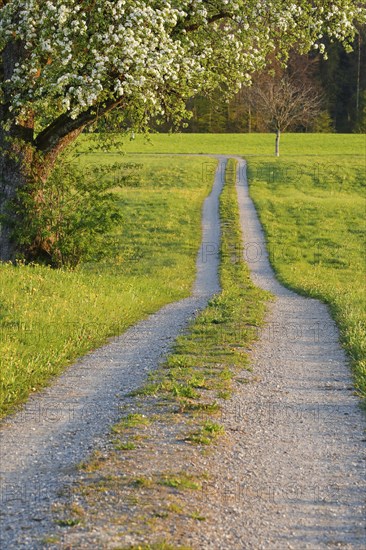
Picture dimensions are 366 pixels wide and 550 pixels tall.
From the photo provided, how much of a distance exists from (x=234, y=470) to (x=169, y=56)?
486 inches

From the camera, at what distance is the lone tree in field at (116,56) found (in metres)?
17.0

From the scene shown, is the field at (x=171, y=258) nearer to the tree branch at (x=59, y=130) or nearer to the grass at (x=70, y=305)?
the grass at (x=70, y=305)

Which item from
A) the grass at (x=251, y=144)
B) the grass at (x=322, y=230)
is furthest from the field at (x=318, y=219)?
the grass at (x=251, y=144)

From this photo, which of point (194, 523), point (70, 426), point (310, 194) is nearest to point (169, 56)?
point (70, 426)

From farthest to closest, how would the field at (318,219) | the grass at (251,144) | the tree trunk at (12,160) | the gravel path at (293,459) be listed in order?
the grass at (251,144)
the tree trunk at (12,160)
the field at (318,219)
the gravel path at (293,459)

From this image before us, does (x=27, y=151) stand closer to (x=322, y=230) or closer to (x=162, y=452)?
(x=162, y=452)

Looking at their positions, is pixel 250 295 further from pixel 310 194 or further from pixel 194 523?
pixel 310 194

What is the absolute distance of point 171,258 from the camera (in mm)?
31578

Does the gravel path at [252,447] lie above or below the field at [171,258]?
below

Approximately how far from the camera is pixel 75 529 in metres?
5.95

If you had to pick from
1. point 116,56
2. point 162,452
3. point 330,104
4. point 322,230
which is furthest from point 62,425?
point 330,104

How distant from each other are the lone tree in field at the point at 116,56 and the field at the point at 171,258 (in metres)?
2.17

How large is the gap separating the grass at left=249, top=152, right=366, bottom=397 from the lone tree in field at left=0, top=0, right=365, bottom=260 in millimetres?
6650

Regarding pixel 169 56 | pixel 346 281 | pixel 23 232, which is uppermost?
pixel 169 56
